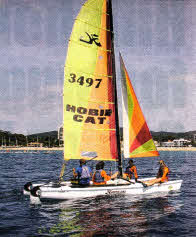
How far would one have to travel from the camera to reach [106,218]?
12.9 meters

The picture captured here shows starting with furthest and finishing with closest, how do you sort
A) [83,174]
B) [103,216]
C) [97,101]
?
1. [97,101]
2. [83,174]
3. [103,216]

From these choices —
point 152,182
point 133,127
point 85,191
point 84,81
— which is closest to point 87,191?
point 85,191

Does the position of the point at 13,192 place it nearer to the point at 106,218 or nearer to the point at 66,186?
the point at 66,186

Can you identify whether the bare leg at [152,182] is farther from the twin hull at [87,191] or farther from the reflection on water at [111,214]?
the reflection on water at [111,214]

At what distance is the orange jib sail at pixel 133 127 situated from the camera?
17625 mm

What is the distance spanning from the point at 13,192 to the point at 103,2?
41.1 feet

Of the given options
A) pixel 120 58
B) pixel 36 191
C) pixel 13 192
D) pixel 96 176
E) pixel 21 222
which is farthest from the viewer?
pixel 13 192

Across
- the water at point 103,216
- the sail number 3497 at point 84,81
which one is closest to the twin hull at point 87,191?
the water at point 103,216

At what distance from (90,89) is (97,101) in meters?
0.77

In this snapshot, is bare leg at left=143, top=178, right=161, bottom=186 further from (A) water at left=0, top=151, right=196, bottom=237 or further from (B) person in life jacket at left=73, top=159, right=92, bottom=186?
(B) person in life jacket at left=73, top=159, right=92, bottom=186

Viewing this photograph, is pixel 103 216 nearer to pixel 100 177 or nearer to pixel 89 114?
pixel 100 177

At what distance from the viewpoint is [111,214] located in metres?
13.5

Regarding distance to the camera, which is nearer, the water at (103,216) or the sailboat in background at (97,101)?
the water at (103,216)

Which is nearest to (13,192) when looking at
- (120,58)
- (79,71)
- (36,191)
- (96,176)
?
(36,191)
